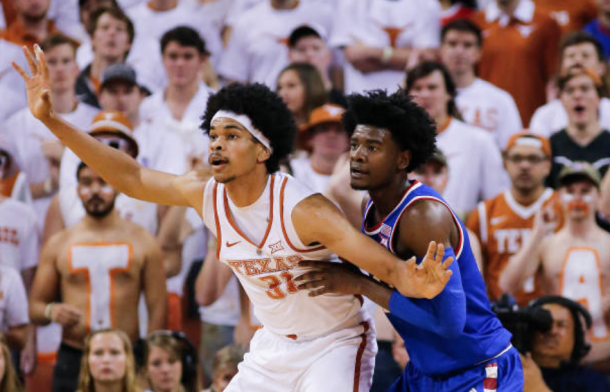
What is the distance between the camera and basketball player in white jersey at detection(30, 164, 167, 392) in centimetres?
670

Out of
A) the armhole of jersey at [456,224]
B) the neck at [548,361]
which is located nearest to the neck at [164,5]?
the neck at [548,361]

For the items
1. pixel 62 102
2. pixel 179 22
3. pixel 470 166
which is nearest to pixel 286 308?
pixel 470 166

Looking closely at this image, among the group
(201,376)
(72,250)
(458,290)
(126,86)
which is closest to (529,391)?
(458,290)

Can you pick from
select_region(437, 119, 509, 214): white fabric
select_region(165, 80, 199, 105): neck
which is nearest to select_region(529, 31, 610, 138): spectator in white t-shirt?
select_region(437, 119, 509, 214): white fabric

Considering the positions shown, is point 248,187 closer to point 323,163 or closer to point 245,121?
point 245,121

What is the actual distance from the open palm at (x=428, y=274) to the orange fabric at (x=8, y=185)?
426cm

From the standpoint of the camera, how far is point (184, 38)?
26.7 ft

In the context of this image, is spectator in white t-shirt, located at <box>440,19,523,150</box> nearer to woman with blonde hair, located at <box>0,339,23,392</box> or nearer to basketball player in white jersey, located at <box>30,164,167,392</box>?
basketball player in white jersey, located at <box>30,164,167,392</box>

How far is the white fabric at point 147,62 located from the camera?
28.5ft

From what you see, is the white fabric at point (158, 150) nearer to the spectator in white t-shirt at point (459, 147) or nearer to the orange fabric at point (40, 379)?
the orange fabric at point (40, 379)

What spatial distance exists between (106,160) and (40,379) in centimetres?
290

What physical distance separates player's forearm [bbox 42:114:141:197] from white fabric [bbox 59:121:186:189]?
108 inches

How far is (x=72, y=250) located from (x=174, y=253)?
0.81 m

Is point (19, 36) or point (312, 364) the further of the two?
point (19, 36)
